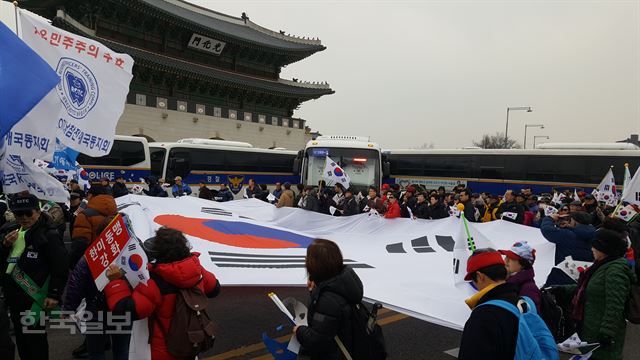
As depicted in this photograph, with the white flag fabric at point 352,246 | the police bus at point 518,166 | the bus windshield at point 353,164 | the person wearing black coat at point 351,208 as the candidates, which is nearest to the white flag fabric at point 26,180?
the white flag fabric at point 352,246

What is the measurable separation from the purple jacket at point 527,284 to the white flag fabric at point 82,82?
425 centimetres

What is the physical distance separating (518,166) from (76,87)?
57.2 feet

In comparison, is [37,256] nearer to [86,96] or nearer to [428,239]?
[86,96]

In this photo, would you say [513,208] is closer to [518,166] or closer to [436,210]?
[436,210]

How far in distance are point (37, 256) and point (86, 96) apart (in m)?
1.86

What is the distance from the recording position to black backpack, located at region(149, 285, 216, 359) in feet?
8.95

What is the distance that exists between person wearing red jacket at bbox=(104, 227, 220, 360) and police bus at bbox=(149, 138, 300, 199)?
14.1 metres

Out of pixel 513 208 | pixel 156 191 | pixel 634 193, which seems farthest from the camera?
pixel 156 191

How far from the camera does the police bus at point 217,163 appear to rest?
57.2 ft

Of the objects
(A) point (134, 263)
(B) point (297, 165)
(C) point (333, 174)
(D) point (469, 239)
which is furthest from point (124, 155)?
(D) point (469, 239)

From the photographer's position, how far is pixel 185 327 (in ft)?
9.00

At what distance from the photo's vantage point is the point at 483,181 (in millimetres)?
18703

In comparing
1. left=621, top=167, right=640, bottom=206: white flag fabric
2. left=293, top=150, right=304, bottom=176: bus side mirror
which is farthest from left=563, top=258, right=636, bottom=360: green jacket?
left=293, top=150, right=304, bottom=176: bus side mirror

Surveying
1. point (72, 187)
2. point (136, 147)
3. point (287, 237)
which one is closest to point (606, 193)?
point (287, 237)
